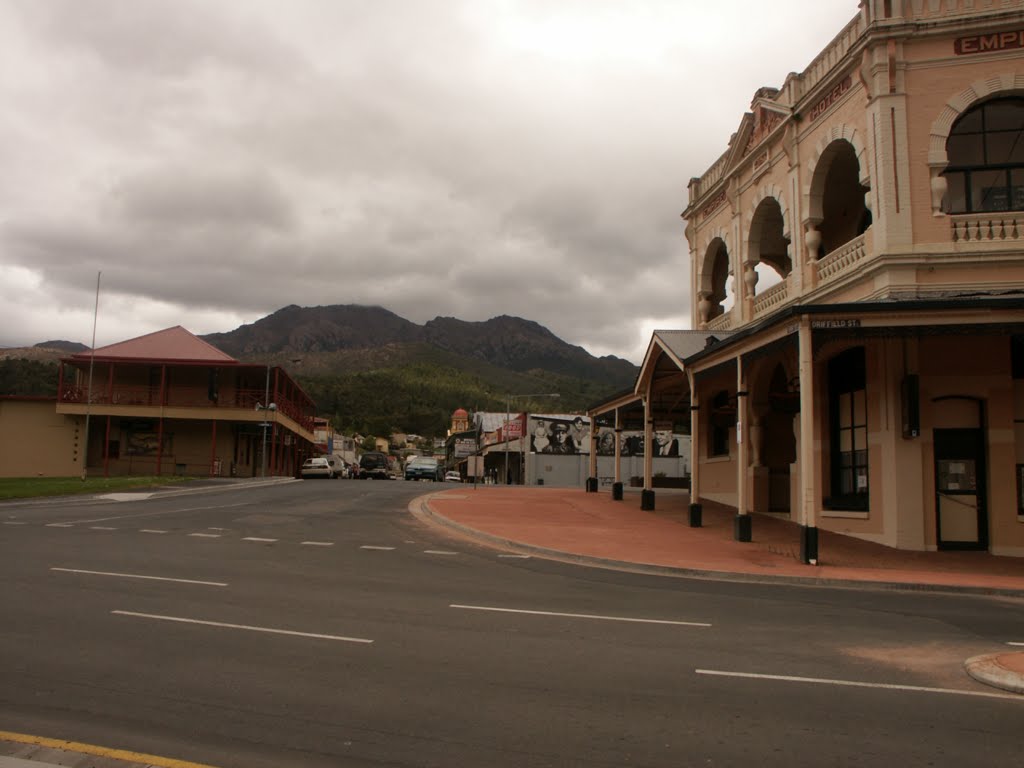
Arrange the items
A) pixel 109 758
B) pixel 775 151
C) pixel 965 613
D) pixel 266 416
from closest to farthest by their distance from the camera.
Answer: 1. pixel 109 758
2. pixel 965 613
3. pixel 775 151
4. pixel 266 416

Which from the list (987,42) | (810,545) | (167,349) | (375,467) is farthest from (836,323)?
(167,349)

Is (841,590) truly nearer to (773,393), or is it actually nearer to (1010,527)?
(1010,527)

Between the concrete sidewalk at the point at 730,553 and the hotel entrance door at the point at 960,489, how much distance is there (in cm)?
49

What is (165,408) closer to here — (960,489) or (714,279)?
(714,279)

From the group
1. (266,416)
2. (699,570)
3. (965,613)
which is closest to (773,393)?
(699,570)

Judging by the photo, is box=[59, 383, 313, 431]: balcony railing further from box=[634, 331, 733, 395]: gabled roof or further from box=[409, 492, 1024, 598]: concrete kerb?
box=[409, 492, 1024, 598]: concrete kerb

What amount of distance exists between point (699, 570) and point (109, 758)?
11085 mm

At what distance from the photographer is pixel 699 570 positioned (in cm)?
1449

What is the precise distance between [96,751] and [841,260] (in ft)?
60.6

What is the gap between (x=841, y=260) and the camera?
771 inches

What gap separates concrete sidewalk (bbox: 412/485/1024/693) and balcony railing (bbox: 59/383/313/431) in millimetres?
27307

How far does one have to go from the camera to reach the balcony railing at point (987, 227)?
→ 1739cm

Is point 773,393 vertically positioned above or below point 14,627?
above

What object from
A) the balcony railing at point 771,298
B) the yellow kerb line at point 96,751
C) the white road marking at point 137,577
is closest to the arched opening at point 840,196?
the balcony railing at point 771,298
